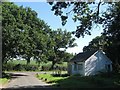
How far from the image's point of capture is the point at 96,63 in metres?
57.5

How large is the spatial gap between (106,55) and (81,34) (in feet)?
115

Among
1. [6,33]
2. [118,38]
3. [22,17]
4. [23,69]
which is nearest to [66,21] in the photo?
[118,38]

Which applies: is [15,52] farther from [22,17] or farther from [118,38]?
[118,38]

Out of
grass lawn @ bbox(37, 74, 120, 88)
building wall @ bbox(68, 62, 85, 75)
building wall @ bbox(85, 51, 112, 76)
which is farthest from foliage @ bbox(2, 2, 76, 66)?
grass lawn @ bbox(37, 74, 120, 88)

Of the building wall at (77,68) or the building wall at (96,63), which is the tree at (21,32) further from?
the building wall at (96,63)

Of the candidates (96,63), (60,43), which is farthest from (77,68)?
(60,43)

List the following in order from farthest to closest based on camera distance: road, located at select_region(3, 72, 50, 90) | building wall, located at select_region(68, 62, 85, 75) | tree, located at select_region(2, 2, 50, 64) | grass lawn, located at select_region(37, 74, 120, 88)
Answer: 1. building wall, located at select_region(68, 62, 85, 75)
2. tree, located at select_region(2, 2, 50, 64)
3. grass lawn, located at select_region(37, 74, 120, 88)
4. road, located at select_region(3, 72, 50, 90)

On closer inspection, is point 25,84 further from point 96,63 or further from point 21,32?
point 96,63

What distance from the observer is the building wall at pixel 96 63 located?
2244 inches

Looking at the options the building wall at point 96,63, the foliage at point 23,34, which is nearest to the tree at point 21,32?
the foliage at point 23,34

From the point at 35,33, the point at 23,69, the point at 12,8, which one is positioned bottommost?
the point at 23,69

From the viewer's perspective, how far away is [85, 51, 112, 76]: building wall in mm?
56991

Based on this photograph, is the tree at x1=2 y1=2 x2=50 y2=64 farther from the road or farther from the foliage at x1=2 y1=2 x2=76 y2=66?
Result: the road

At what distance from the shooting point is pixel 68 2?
2239 cm
